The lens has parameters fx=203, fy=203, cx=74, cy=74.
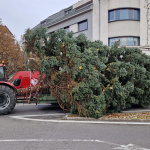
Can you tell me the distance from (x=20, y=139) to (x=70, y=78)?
11.5 feet

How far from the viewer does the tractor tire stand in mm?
8391

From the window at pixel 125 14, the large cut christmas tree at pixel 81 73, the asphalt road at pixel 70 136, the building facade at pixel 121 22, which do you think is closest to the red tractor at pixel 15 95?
the large cut christmas tree at pixel 81 73

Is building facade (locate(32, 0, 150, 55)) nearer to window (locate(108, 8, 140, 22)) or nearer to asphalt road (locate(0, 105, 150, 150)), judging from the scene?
window (locate(108, 8, 140, 22))

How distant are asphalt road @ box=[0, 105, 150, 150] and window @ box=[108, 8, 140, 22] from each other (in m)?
16.4

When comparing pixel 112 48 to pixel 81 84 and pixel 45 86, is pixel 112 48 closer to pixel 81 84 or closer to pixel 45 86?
Answer: pixel 81 84

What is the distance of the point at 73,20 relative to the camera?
83.2 ft

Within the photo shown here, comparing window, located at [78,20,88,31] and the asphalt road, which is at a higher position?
window, located at [78,20,88,31]

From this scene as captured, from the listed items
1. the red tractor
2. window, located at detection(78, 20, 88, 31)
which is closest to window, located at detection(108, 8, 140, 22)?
window, located at detection(78, 20, 88, 31)

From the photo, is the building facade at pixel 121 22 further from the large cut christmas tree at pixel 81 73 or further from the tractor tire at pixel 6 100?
the tractor tire at pixel 6 100

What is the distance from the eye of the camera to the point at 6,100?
27.8 feet

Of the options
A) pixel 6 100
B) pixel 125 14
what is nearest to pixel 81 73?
pixel 6 100

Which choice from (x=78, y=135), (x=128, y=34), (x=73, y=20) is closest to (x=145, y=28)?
(x=128, y=34)

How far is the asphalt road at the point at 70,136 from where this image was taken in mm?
4659

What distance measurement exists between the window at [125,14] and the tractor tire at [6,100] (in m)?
15.9
